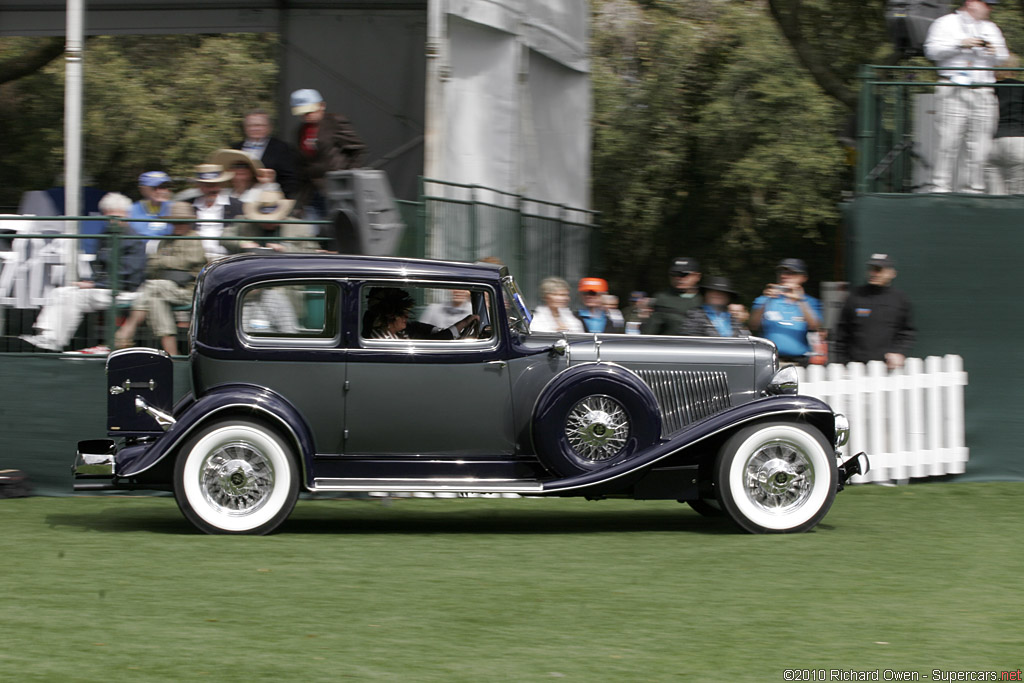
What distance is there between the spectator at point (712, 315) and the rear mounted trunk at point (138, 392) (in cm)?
409

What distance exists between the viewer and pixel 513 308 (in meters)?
8.31

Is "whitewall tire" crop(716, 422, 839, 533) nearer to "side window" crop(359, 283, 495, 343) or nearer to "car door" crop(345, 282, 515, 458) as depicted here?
"car door" crop(345, 282, 515, 458)

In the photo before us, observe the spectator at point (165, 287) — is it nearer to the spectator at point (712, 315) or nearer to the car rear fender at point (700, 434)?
the car rear fender at point (700, 434)

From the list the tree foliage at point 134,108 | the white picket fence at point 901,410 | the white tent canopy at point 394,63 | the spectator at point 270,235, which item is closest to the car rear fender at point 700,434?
the white picket fence at point 901,410

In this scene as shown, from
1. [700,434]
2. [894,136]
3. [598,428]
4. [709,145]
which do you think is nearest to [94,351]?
[598,428]

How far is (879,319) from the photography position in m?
10.7

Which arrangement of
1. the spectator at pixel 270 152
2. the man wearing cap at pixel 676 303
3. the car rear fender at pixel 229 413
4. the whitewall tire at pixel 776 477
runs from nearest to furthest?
1. the car rear fender at pixel 229 413
2. the whitewall tire at pixel 776 477
3. the man wearing cap at pixel 676 303
4. the spectator at pixel 270 152

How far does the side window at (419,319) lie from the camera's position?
26.6 feet

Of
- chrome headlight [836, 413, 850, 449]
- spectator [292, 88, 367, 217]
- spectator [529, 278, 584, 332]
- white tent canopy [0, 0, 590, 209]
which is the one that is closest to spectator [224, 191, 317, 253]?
spectator [292, 88, 367, 217]

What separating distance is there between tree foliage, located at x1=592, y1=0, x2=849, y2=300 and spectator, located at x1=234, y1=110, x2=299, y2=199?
1350cm

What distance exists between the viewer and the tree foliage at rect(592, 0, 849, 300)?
2350 centimetres

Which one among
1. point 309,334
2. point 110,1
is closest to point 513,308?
point 309,334

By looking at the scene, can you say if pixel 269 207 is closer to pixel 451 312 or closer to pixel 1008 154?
pixel 451 312

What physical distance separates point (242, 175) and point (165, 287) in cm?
148
